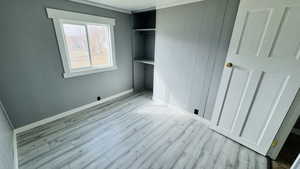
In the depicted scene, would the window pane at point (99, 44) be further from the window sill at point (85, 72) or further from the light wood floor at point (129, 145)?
the light wood floor at point (129, 145)

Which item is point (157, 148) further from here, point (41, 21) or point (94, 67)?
point (41, 21)

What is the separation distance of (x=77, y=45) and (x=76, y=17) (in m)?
0.51

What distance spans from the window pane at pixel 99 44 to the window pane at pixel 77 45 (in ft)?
0.44

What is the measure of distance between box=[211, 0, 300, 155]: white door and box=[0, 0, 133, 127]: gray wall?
2589 mm

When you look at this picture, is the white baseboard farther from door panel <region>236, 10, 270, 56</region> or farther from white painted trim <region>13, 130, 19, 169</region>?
white painted trim <region>13, 130, 19, 169</region>

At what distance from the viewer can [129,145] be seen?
1.86 m

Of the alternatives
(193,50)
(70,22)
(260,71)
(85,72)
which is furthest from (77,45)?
(260,71)

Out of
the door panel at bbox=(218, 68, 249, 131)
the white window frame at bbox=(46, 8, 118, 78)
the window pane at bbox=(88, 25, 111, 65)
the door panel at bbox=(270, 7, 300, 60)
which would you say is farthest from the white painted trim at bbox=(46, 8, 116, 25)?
the door panel at bbox=(270, 7, 300, 60)

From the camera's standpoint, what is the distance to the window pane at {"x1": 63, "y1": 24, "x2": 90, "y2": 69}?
2.31 m

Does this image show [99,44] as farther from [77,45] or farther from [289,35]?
[289,35]

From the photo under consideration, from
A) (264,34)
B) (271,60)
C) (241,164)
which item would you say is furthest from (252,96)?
(241,164)

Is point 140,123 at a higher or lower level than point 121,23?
lower

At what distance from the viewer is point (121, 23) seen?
298 cm

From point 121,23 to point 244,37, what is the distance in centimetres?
253
